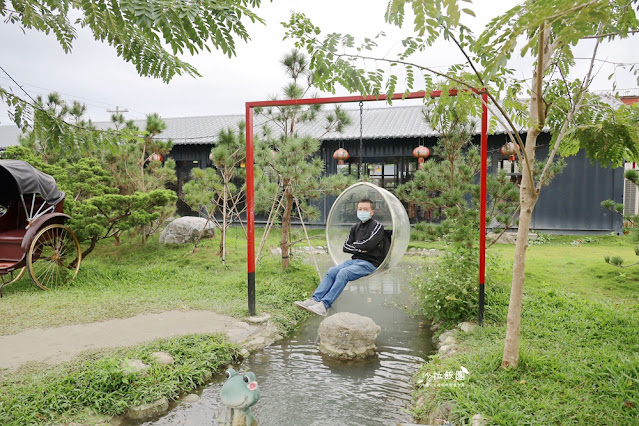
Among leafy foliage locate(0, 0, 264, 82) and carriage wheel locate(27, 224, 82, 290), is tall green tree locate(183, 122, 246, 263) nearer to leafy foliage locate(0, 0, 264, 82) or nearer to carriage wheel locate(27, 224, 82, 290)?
carriage wheel locate(27, 224, 82, 290)

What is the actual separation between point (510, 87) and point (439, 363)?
7.36 ft

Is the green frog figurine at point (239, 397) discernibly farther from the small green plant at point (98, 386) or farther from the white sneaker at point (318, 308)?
the white sneaker at point (318, 308)

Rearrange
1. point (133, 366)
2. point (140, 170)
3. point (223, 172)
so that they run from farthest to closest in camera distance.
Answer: point (140, 170)
point (223, 172)
point (133, 366)

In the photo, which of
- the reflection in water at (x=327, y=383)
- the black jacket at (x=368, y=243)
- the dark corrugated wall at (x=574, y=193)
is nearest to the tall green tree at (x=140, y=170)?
the black jacket at (x=368, y=243)

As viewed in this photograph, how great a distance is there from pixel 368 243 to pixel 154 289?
3.19 m

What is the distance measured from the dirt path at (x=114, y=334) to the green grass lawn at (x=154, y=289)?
231mm

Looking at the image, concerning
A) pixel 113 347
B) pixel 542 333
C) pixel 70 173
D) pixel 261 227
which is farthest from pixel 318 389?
pixel 261 227

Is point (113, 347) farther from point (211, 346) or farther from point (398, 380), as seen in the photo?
point (398, 380)

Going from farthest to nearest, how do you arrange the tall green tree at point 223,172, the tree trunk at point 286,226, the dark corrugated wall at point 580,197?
the dark corrugated wall at point 580,197 → the tall green tree at point 223,172 → the tree trunk at point 286,226

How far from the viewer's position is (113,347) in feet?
12.8

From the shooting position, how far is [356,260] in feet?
17.1

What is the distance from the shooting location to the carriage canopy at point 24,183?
571 cm

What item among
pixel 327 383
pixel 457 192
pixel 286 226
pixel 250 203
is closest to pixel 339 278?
pixel 250 203

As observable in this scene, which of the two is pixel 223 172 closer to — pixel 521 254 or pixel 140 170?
pixel 140 170
